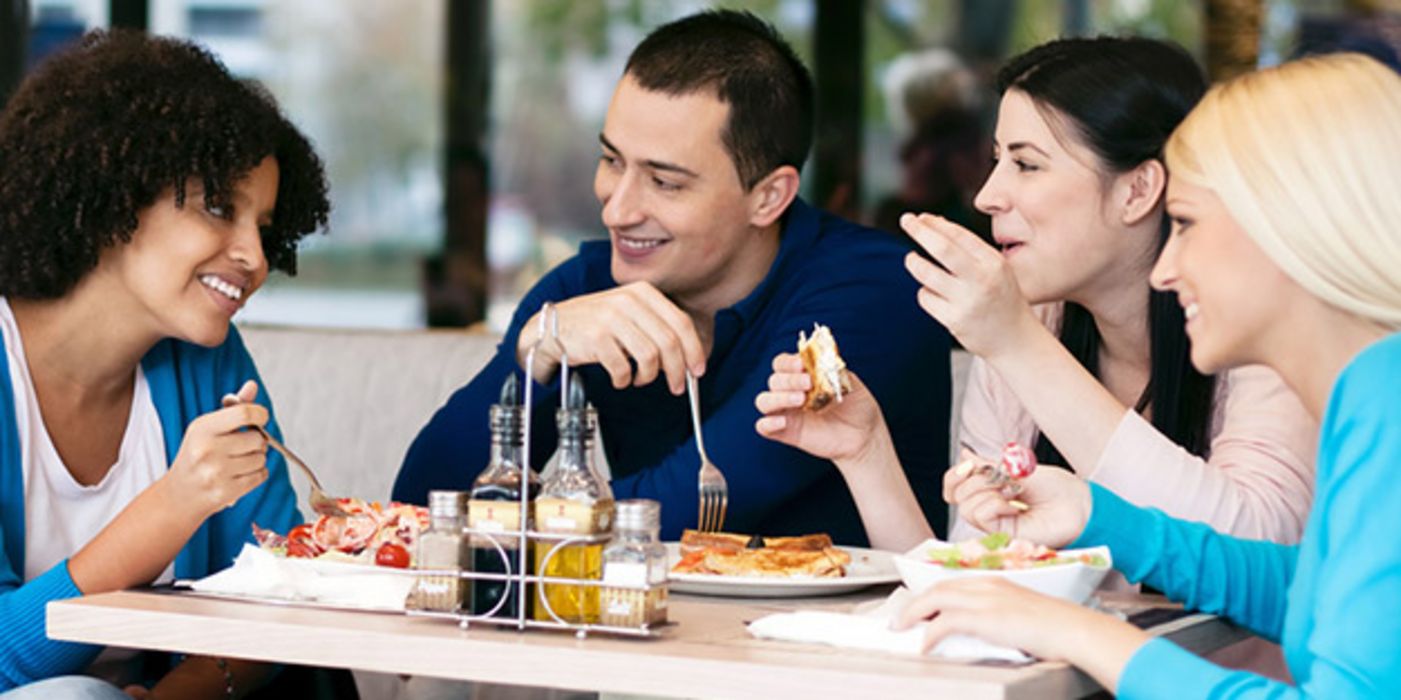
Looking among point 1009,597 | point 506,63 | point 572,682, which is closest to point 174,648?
point 572,682

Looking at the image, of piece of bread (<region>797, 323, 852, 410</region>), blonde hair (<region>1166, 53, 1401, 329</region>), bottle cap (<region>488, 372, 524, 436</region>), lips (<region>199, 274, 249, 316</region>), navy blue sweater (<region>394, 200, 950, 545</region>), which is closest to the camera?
blonde hair (<region>1166, 53, 1401, 329</region>)

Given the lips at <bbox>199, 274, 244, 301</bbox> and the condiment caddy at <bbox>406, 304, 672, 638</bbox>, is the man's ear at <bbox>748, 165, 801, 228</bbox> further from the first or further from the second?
the condiment caddy at <bbox>406, 304, 672, 638</bbox>

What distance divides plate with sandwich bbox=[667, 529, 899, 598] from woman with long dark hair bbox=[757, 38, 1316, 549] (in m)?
0.17

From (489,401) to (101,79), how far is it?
2.17 ft

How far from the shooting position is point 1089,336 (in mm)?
2504

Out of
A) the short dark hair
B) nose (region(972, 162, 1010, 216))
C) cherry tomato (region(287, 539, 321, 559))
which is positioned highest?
the short dark hair

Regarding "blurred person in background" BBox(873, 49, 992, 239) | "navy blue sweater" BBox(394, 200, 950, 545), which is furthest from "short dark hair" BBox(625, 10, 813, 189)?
"blurred person in background" BBox(873, 49, 992, 239)

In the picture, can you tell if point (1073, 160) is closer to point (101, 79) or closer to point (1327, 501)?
point (1327, 501)

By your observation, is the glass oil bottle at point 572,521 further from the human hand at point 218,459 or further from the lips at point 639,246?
the lips at point 639,246

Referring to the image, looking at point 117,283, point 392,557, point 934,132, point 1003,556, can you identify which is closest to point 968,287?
point 1003,556

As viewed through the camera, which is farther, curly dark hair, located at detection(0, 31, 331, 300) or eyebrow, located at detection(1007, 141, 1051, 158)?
eyebrow, located at detection(1007, 141, 1051, 158)

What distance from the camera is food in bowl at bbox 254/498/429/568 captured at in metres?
1.96

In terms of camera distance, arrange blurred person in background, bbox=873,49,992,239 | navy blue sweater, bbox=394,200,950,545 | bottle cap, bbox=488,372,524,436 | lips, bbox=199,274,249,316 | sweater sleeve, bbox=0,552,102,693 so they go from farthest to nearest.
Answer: blurred person in background, bbox=873,49,992,239 < navy blue sweater, bbox=394,200,950,545 < lips, bbox=199,274,249,316 < sweater sleeve, bbox=0,552,102,693 < bottle cap, bbox=488,372,524,436

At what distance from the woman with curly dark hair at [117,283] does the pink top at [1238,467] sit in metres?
1.05
